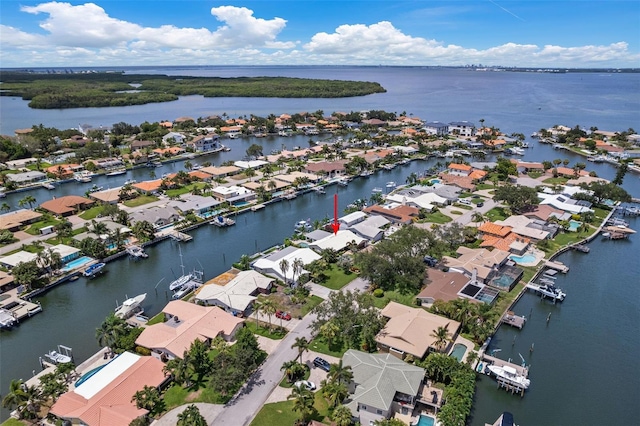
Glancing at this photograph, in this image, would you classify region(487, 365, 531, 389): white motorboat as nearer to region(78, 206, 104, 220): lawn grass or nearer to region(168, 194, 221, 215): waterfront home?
region(168, 194, 221, 215): waterfront home

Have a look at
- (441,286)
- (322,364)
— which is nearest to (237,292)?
(322,364)

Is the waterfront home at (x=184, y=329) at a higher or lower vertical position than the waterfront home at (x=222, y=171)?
lower

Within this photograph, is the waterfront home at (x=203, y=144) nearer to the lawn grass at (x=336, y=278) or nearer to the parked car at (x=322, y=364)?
the lawn grass at (x=336, y=278)

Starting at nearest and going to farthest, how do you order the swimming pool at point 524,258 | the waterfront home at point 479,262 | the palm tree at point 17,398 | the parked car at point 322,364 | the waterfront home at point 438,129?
the palm tree at point 17,398, the parked car at point 322,364, the waterfront home at point 479,262, the swimming pool at point 524,258, the waterfront home at point 438,129

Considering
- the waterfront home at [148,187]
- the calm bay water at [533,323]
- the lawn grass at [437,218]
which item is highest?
the waterfront home at [148,187]

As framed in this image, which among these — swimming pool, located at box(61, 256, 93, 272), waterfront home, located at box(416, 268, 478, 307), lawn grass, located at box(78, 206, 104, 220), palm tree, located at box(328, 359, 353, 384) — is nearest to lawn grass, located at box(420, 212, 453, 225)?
waterfront home, located at box(416, 268, 478, 307)

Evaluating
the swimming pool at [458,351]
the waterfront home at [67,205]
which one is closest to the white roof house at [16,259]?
the waterfront home at [67,205]

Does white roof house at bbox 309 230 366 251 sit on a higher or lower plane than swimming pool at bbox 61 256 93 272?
higher
